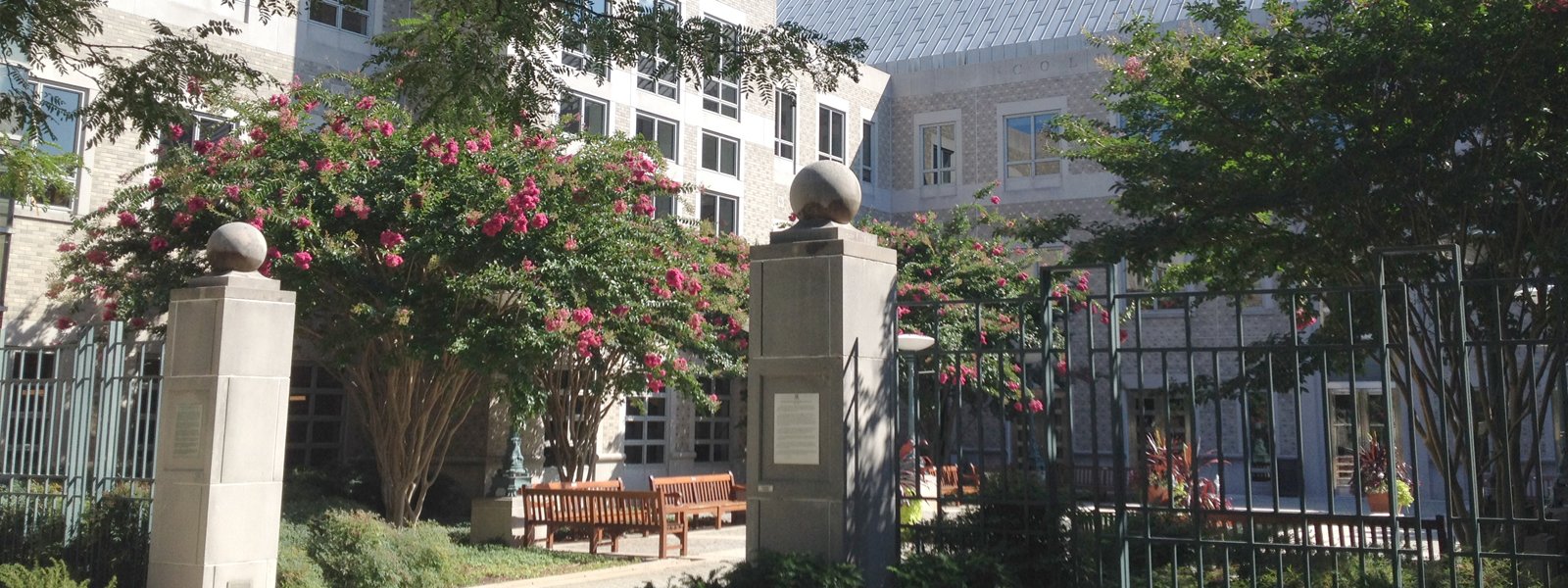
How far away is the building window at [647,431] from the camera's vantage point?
2328 centimetres

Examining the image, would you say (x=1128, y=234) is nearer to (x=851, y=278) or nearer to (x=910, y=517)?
(x=910, y=517)

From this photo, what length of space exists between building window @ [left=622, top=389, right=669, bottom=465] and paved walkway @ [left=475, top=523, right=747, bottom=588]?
5.56 m

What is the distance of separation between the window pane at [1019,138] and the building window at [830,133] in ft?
13.0

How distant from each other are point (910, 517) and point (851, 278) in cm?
555

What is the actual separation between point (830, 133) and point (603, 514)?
53.8 feet

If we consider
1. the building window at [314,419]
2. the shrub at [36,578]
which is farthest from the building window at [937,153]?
the shrub at [36,578]

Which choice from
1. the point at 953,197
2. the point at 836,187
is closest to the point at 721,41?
the point at 836,187

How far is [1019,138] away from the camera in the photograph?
2989 cm

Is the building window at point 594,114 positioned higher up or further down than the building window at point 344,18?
further down

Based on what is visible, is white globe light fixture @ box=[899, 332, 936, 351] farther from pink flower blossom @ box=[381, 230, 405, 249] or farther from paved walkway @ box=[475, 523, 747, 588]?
→ pink flower blossom @ box=[381, 230, 405, 249]

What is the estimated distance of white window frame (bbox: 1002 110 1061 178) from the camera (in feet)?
96.1

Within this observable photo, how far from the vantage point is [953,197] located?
30.2 m

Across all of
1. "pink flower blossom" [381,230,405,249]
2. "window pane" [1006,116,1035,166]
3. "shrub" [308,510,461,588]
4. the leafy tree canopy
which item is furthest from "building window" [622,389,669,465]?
the leafy tree canopy

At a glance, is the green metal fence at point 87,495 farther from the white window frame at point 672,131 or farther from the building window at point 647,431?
the white window frame at point 672,131
